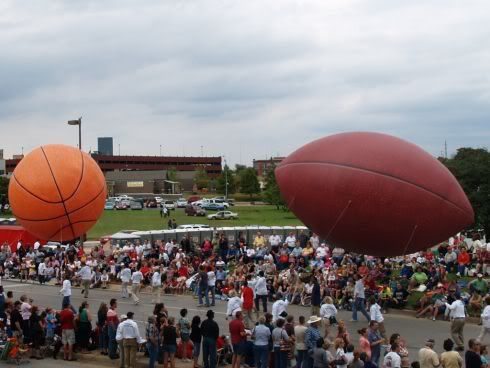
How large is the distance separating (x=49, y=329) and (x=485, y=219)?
25.2m

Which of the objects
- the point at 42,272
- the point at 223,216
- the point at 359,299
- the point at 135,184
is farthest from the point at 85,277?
the point at 135,184

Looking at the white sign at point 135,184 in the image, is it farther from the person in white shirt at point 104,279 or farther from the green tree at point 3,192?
the person in white shirt at point 104,279

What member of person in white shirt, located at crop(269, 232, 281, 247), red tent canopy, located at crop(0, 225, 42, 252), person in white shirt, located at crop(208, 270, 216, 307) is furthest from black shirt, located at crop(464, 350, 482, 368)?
red tent canopy, located at crop(0, 225, 42, 252)

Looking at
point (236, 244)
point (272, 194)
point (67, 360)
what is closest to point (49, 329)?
point (67, 360)

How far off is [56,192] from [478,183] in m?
22.9

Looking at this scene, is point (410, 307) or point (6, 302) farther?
point (410, 307)

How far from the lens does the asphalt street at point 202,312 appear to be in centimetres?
1767

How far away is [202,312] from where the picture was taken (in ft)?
69.4

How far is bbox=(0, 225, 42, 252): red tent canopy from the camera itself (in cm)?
3478

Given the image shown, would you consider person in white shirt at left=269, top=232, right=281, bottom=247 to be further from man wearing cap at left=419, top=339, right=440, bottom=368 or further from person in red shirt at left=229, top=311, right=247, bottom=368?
man wearing cap at left=419, top=339, right=440, bottom=368

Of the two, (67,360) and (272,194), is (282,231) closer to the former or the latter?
(67,360)

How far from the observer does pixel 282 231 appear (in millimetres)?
35094

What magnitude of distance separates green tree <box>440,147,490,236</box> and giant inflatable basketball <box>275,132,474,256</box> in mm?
18399

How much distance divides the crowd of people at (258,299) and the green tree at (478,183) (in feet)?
28.2
